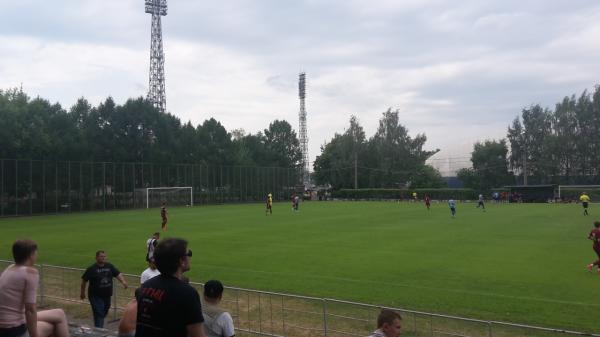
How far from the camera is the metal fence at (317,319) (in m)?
7.60

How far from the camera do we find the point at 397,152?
93.0 metres

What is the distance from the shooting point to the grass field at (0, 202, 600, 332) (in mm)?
11773

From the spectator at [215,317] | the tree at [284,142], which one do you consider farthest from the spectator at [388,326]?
the tree at [284,142]

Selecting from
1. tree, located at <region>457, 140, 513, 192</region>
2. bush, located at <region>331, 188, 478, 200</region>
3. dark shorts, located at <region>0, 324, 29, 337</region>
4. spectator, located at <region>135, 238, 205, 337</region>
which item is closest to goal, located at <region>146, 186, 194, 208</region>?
bush, located at <region>331, 188, 478, 200</region>

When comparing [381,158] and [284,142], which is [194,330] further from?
[284,142]

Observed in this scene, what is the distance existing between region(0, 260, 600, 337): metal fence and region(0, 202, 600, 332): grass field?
2.58 meters

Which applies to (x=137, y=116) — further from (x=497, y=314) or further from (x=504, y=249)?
(x=497, y=314)

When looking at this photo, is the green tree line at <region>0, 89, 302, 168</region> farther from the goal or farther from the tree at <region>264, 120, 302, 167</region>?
the tree at <region>264, 120, 302, 167</region>

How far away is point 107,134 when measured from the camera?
226ft

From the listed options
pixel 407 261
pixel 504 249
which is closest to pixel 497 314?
pixel 407 261

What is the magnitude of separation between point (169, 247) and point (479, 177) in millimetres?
86575

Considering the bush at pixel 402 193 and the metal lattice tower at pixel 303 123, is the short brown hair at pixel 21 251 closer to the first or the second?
the bush at pixel 402 193

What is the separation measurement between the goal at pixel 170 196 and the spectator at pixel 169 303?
199ft

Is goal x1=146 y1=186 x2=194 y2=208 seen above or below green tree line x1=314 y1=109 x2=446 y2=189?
below
